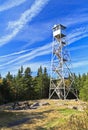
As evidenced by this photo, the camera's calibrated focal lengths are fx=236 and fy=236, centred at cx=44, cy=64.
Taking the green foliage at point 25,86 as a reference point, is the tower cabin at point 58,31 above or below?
above

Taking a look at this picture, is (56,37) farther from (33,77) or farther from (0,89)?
(33,77)

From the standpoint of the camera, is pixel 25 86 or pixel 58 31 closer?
pixel 58 31

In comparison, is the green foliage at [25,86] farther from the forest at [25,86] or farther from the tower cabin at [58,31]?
the tower cabin at [58,31]

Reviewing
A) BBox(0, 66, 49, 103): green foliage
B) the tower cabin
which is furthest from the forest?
the tower cabin

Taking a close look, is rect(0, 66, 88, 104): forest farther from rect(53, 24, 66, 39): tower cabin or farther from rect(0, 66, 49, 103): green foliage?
rect(53, 24, 66, 39): tower cabin

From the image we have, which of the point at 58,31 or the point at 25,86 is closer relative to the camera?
the point at 58,31

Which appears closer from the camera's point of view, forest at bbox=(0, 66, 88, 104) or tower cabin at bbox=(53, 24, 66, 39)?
tower cabin at bbox=(53, 24, 66, 39)

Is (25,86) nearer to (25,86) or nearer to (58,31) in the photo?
(25,86)

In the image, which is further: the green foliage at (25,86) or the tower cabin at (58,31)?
the green foliage at (25,86)

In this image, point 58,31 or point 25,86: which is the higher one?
point 58,31

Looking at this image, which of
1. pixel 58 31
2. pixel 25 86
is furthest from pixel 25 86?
pixel 58 31

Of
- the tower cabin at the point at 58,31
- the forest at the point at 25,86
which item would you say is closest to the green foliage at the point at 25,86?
the forest at the point at 25,86

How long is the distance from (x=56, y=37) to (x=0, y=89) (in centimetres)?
1789

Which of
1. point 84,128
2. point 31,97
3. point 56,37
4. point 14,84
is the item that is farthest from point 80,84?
point 84,128
